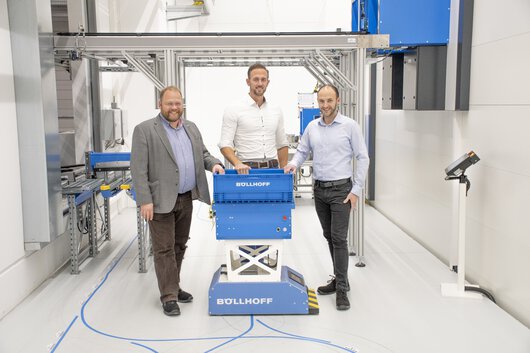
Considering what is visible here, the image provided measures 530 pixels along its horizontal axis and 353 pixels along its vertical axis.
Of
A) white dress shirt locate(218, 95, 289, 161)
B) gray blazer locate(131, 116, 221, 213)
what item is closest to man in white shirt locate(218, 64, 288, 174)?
white dress shirt locate(218, 95, 289, 161)

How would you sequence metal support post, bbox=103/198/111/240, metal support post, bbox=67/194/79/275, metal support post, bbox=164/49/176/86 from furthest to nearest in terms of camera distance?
metal support post, bbox=103/198/111/240
metal support post, bbox=164/49/176/86
metal support post, bbox=67/194/79/275

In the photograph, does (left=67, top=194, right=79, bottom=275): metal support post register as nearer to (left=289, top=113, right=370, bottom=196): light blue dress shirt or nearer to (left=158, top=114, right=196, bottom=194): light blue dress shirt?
(left=158, top=114, right=196, bottom=194): light blue dress shirt

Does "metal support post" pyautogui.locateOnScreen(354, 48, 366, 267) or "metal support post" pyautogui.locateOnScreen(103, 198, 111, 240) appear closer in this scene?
"metal support post" pyautogui.locateOnScreen(354, 48, 366, 267)

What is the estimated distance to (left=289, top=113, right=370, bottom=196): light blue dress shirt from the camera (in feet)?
12.0

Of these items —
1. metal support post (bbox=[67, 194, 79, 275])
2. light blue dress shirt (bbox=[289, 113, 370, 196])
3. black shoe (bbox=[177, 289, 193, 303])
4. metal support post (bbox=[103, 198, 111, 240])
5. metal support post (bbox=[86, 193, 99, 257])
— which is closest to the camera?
light blue dress shirt (bbox=[289, 113, 370, 196])

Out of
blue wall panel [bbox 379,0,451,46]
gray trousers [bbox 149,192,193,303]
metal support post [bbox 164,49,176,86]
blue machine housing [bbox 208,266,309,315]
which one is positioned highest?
blue wall panel [bbox 379,0,451,46]

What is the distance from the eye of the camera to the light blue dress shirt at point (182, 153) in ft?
11.6

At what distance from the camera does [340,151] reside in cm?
368

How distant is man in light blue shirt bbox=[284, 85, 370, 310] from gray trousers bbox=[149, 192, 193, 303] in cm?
82

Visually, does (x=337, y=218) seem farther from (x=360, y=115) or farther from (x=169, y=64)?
(x=169, y=64)

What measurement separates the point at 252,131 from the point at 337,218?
0.95 metres

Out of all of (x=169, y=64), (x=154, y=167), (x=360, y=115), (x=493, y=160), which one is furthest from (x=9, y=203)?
(x=493, y=160)

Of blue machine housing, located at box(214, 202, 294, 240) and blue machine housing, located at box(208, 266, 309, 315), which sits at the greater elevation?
blue machine housing, located at box(214, 202, 294, 240)

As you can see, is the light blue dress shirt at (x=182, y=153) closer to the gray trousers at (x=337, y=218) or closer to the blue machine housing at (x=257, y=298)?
the blue machine housing at (x=257, y=298)
